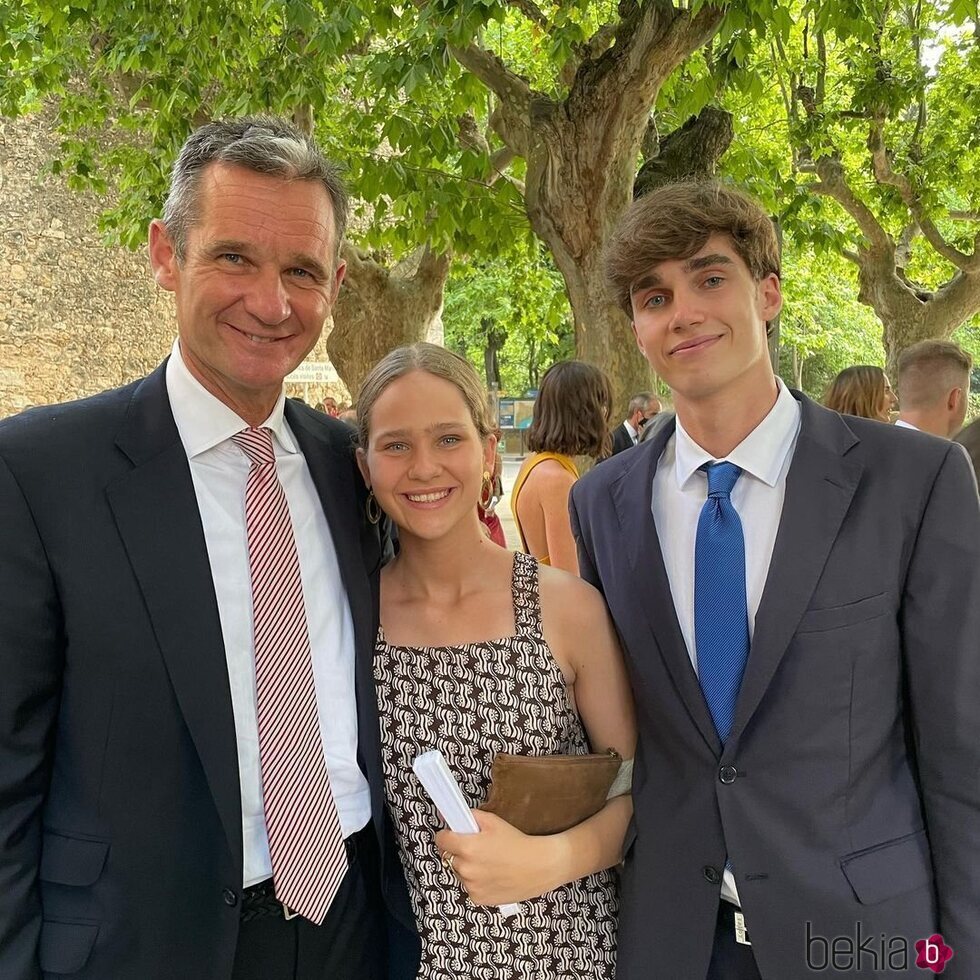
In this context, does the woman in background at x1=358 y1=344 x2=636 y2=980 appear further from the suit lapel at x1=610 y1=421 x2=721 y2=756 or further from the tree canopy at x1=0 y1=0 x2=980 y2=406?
the tree canopy at x1=0 y1=0 x2=980 y2=406

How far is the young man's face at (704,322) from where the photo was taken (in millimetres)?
1980

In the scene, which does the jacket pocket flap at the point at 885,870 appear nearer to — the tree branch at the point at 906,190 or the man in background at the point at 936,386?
the man in background at the point at 936,386

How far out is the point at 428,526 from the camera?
2.01 m

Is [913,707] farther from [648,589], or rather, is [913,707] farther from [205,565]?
[205,565]

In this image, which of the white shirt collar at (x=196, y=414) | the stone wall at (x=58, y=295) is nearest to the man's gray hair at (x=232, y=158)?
the white shirt collar at (x=196, y=414)

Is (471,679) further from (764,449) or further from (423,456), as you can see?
(764,449)

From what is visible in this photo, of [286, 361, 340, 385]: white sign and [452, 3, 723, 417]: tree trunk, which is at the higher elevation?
[286, 361, 340, 385]: white sign

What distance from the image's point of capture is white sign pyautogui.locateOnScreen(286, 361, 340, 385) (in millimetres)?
18236

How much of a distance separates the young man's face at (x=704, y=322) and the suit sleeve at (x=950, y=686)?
46 centimetres

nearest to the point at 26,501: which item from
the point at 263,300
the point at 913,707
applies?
the point at 263,300

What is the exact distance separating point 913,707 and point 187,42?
596 centimetres

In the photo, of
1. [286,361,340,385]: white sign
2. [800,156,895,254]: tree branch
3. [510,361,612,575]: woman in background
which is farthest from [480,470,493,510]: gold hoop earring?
[286,361,340,385]: white sign

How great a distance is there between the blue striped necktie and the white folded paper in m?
0.54

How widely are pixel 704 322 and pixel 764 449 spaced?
301 millimetres
